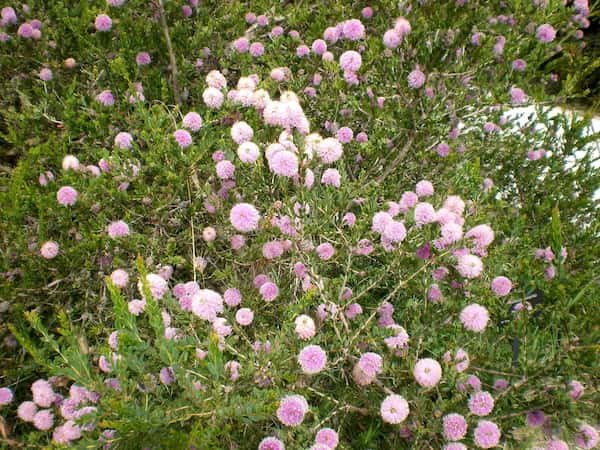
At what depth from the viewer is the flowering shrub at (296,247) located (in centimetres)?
130

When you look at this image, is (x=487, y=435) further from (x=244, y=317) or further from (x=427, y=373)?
(x=244, y=317)

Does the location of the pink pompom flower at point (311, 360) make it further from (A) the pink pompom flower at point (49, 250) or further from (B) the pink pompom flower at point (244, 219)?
(A) the pink pompom flower at point (49, 250)

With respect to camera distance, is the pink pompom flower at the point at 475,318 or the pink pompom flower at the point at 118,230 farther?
the pink pompom flower at the point at 118,230

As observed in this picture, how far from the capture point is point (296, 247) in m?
1.61

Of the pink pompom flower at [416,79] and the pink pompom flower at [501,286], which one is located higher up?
the pink pompom flower at [416,79]

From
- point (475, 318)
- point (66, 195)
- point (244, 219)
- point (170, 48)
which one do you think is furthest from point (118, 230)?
point (475, 318)

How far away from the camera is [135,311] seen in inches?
63.1

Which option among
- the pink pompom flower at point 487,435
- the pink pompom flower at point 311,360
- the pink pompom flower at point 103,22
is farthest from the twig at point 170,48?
the pink pompom flower at point 487,435

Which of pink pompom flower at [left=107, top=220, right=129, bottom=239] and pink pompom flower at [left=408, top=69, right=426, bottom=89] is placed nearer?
pink pompom flower at [left=107, top=220, right=129, bottom=239]

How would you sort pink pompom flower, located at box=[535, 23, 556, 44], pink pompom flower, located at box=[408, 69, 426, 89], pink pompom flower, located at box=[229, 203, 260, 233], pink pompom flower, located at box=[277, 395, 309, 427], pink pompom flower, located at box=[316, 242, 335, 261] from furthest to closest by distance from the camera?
1. pink pompom flower, located at box=[535, 23, 556, 44]
2. pink pompom flower, located at box=[408, 69, 426, 89]
3. pink pompom flower, located at box=[316, 242, 335, 261]
4. pink pompom flower, located at box=[229, 203, 260, 233]
5. pink pompom flower, located at box=[277, 395, 309, 427]

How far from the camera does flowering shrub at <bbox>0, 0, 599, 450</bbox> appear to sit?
130cm

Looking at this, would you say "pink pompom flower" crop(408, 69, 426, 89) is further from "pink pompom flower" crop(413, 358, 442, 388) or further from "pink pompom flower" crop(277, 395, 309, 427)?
"pink pompom flower" crop(277, 395, 309, 427)

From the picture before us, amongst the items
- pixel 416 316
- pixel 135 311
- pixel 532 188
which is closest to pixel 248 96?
pixel 135 311

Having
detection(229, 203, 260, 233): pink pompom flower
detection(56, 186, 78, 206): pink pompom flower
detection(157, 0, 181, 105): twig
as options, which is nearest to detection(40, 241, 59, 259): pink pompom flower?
detection(56, 186, 78, 206): pink pompom flower
